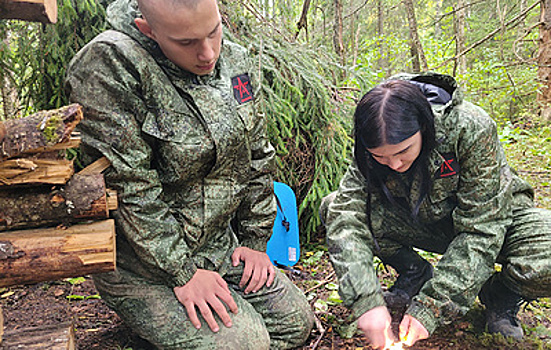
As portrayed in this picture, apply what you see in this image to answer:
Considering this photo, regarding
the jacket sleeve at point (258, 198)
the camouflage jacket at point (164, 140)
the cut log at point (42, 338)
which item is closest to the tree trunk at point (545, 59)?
the jacket sleeve at point (258, 198)

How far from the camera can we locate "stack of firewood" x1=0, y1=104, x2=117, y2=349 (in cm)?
166

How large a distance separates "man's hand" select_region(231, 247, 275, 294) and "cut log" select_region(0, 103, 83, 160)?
4.28 ft

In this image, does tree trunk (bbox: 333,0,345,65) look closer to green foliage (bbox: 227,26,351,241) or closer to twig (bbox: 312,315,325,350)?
green foliage (bbox: 227,26,351,241)

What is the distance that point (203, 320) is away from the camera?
2234 millimetres

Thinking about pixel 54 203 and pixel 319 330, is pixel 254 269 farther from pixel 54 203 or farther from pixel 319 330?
pixel 54 203

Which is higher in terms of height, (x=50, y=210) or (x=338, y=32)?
(x=338, y=32)

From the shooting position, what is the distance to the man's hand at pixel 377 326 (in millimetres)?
2094

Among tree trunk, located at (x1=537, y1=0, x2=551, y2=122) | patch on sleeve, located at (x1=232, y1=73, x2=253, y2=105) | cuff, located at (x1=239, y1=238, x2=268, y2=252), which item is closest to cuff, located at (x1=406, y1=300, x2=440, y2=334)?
cuff, located at (x1=239, y1=238, x2=268, y2=252)

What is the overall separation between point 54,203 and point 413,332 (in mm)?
1740

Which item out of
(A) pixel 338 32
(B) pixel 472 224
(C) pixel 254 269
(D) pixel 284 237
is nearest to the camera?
(B) pixel 472 224

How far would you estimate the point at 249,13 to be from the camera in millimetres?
4430

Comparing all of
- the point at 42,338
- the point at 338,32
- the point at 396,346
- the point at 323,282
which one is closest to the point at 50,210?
the point at 42,338

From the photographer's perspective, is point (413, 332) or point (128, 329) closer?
point (413, 332)

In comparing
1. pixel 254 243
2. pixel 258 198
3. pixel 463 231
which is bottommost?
pixel 254 243
